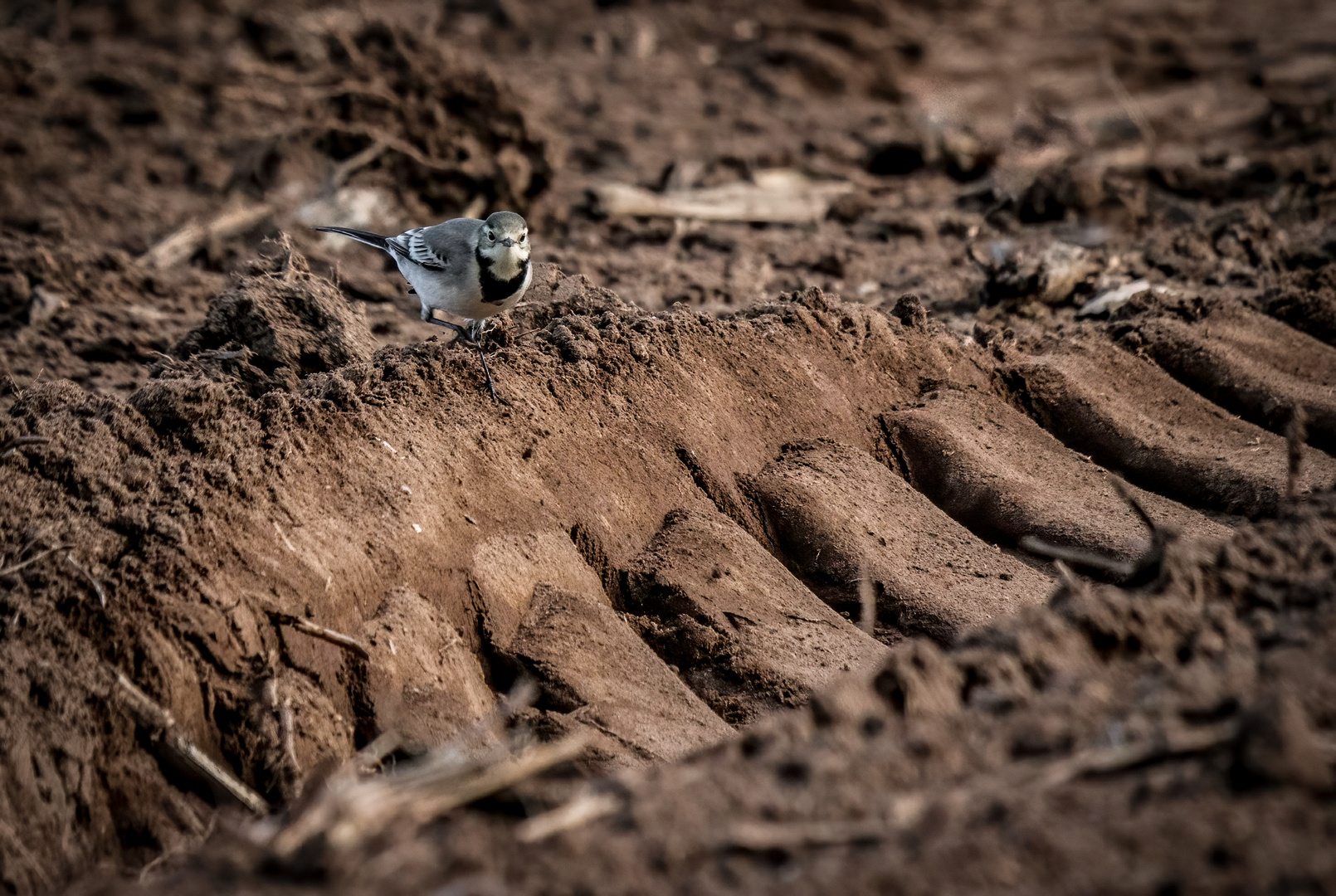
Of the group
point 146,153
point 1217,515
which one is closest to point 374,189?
point 146,153

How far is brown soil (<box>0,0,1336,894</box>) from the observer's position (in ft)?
7.30

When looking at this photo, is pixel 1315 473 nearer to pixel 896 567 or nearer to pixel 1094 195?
pixel 896 567

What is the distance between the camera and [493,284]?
15.2ft

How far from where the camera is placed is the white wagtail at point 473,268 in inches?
183

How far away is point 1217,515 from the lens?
15.4 feet

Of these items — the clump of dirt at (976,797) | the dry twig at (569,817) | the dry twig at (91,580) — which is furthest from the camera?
the dry twig at (91,580)

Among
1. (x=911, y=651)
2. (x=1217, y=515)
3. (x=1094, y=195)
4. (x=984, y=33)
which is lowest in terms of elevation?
(x=1217, y=515)

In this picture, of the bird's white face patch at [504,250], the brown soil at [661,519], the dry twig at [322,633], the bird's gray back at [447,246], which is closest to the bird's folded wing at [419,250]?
the bird's gray back at [447,246]

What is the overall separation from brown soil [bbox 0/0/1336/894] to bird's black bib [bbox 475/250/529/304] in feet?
0.64

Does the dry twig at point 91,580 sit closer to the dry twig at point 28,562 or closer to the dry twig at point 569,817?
the dry twig at point 28,562

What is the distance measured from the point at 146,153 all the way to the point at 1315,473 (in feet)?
28.3

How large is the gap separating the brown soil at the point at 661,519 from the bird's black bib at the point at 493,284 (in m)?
0.20

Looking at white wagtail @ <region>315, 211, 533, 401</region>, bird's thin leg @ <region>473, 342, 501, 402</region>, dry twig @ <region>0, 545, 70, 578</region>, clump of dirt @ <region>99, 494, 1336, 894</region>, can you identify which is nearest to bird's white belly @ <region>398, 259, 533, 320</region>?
white wagtail @ <region>315, 211, 533, 401</region>

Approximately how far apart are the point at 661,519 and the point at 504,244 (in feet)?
4.57
